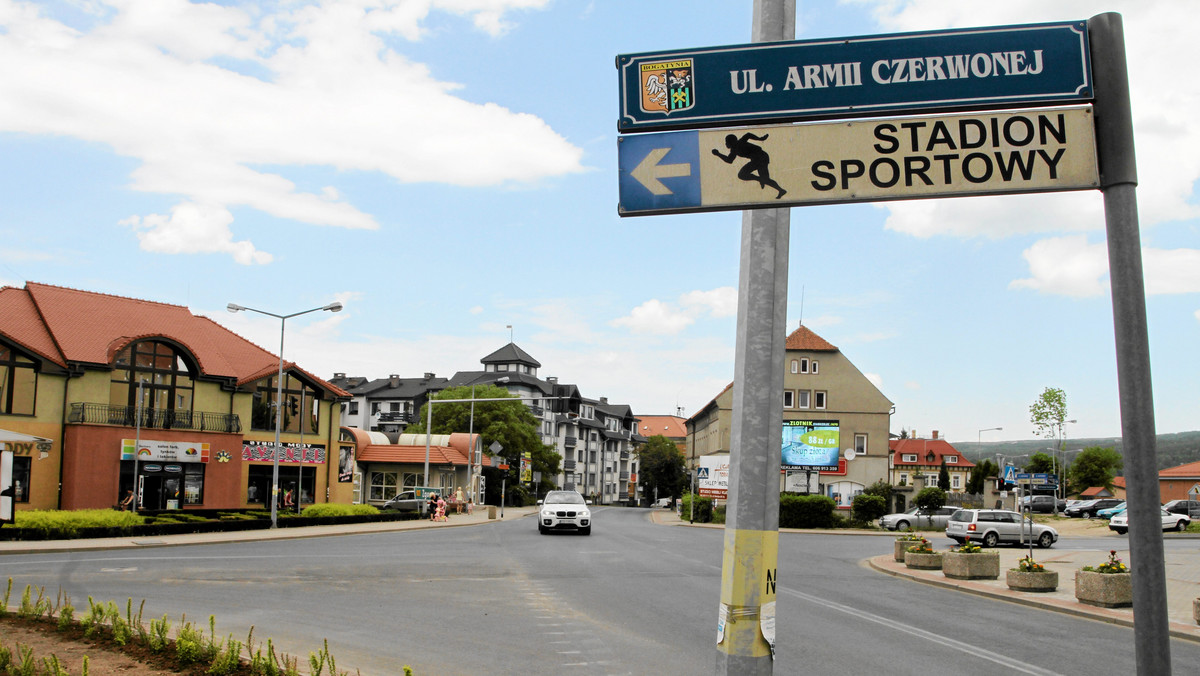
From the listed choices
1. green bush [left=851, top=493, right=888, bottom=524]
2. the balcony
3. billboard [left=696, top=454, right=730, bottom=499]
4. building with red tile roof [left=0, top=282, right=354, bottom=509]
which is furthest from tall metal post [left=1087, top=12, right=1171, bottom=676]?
billboard [left=696, top=454, right=730, bottom=499]

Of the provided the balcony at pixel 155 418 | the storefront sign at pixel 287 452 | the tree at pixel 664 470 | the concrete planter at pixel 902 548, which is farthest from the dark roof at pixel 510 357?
the concrete planter at pixel 902 548

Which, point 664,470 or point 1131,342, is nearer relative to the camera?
point 1131,342

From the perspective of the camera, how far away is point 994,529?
36.2 m

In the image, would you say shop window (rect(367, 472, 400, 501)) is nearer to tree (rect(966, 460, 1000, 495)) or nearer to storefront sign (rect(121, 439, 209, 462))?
storefront sign (rect(121, 439, 209, 462))

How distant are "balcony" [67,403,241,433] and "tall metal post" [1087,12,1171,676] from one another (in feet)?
137

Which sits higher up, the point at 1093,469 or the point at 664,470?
the point at 1093,469

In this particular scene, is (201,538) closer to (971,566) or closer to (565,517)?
(565,517)

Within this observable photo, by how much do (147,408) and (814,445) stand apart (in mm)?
37142

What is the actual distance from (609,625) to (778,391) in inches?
354

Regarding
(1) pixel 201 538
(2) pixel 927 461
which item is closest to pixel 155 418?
(1) pixel 201 538

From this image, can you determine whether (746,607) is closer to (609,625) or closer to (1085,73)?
(1085,73)

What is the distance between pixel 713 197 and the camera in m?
3.78

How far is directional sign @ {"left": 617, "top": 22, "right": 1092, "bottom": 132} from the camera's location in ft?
12.3

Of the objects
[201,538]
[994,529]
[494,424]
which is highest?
[494,424]
